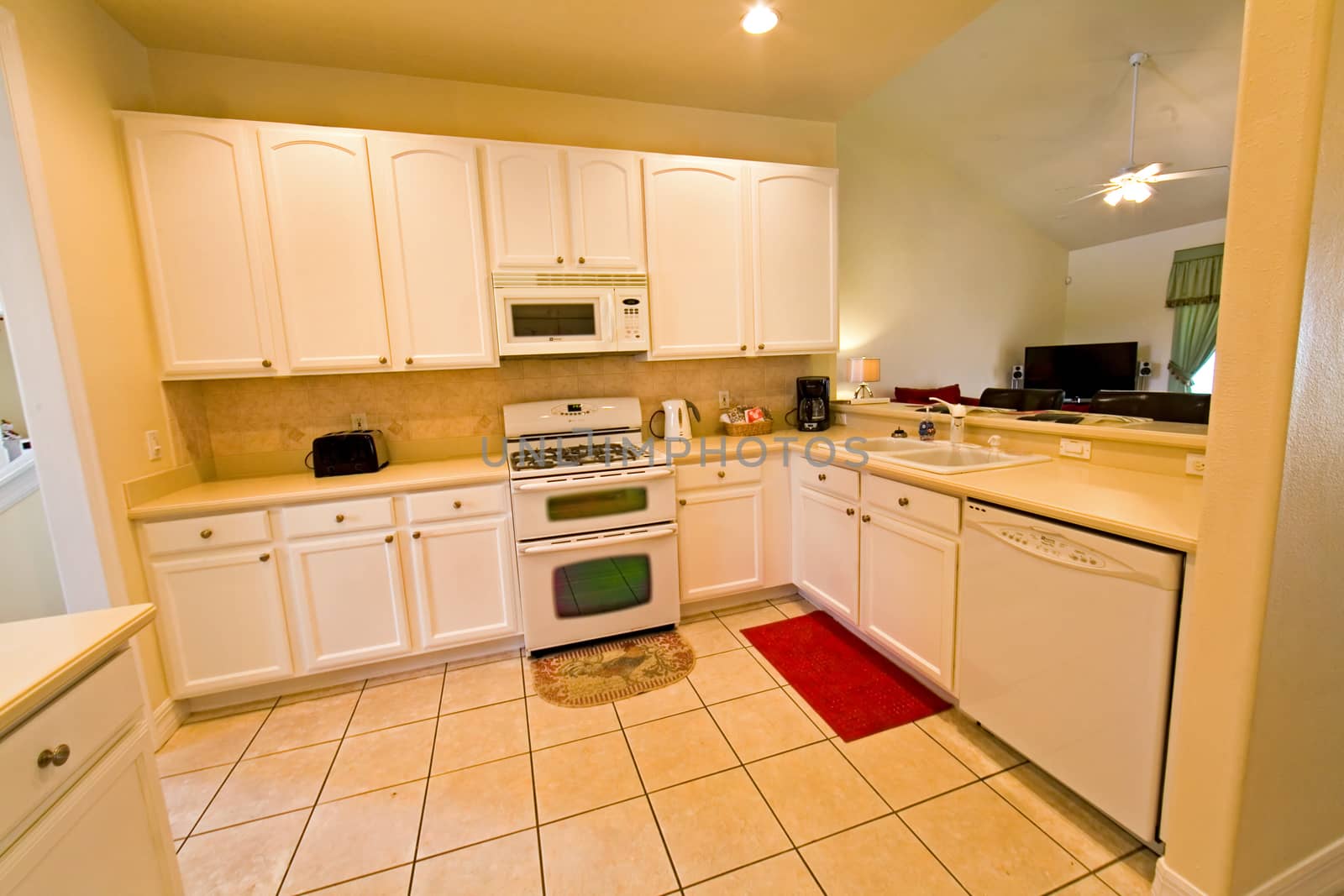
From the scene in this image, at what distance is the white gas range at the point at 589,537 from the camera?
90.7 inches

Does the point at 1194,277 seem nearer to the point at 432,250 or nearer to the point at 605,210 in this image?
the point at 605,210

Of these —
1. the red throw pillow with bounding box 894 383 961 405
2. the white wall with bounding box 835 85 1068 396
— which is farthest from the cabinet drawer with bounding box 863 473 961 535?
the white wall with bounding box 835 85 1068 396

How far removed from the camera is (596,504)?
2377mm

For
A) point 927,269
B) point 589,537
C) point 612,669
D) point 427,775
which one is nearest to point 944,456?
point 589,537

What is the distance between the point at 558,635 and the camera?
94.4 inches

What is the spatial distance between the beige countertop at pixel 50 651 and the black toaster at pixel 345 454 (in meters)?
1.41

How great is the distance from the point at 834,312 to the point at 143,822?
10.3 feet

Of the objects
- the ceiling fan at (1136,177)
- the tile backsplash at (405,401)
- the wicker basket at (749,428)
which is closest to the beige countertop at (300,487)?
the tile backsplash at (405,401)

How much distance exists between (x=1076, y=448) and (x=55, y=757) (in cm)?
271

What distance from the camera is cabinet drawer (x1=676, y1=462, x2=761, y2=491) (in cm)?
256

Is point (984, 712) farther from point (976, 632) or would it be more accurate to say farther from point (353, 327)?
point (353, 327)

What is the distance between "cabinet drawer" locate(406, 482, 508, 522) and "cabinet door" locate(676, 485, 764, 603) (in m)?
0.85

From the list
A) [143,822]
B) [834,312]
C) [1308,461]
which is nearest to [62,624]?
[143,822]

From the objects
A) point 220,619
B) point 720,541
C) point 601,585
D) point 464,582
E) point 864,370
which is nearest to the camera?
point 220,619
